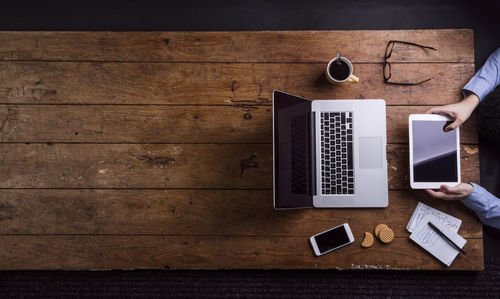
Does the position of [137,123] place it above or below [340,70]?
below

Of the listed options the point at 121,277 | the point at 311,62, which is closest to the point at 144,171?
the point at 121,277

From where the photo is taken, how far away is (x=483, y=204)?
1286 mm

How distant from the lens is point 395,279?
1.59 m

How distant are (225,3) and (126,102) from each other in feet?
2.65

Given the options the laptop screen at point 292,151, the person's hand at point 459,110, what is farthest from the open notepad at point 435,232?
the laptop screen at point 292,151

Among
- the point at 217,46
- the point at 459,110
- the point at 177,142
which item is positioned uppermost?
the point at 217,46

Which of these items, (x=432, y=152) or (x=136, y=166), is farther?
(x=136, y=166)

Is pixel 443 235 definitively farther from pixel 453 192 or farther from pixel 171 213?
pixel 171 213

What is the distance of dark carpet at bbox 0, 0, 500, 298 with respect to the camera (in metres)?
1.59

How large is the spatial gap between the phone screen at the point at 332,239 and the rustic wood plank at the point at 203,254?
3 cm

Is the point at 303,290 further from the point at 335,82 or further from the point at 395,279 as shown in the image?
the point at 335,82

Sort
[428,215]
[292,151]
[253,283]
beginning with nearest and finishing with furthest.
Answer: [292,151]
[428,215]
[253,283]

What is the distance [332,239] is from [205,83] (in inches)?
35.9

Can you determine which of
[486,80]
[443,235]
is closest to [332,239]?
[443,235]
